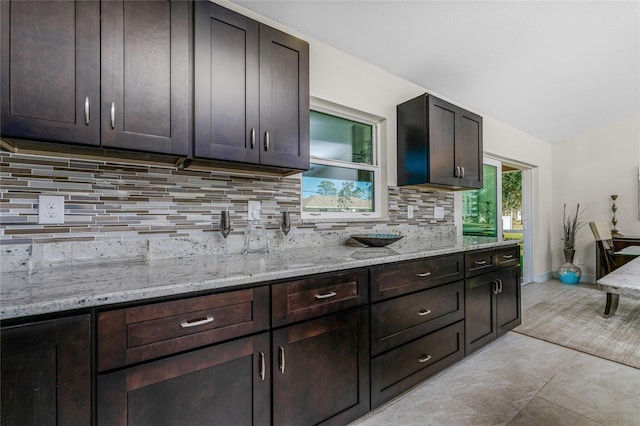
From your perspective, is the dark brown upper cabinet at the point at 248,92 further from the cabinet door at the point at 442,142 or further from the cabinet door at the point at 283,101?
the cabinet door at the point at 442,142

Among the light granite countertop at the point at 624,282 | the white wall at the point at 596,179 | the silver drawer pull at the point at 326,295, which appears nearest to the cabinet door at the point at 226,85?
the silver drawer pull at the point at 326,295

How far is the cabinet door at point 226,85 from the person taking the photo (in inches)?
57.0

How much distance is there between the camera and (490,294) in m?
2.48

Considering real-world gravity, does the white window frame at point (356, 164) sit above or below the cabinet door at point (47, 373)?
above

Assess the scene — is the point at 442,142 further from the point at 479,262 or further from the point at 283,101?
the point at 283,101

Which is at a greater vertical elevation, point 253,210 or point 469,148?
point 469,148

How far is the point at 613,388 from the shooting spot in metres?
2.01

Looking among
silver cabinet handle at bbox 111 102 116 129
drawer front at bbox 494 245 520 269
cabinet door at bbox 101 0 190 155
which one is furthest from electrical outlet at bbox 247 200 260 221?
Answer: drawer front at bbox 494 245 520 269

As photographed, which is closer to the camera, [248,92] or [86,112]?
[86,112]

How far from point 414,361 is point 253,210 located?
1.40m

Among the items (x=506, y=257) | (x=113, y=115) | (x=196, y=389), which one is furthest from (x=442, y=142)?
(x=196, y=389)

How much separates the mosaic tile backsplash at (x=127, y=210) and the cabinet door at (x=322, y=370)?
72 centimetres

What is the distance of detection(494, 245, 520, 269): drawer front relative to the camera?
2.56m

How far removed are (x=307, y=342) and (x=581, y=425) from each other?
1.65 m
